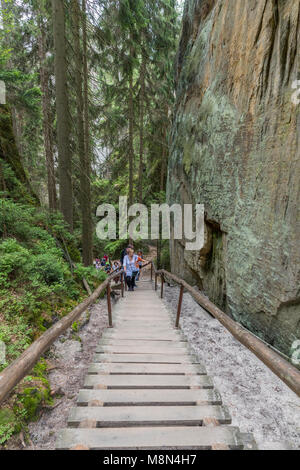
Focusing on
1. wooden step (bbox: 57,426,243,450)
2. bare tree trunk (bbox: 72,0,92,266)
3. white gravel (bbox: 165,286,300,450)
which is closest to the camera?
wooden step (bbox: 57,426,243,450)

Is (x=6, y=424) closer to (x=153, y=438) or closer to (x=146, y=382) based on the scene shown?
→ (x=146, y=382)

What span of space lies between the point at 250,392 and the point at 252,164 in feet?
13.7

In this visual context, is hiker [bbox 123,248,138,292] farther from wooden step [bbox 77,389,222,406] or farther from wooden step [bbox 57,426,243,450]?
wooden step [bbox 57,426,243,450]

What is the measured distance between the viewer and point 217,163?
235 inches

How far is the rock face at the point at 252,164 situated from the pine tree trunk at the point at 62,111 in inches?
176

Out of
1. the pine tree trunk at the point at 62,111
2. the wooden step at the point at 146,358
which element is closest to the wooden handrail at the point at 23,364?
the wooden step at the point at 146,358

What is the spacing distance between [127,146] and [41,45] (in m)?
6.28

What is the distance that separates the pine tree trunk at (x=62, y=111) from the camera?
6887 mm

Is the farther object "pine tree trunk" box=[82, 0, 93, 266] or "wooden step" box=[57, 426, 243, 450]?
"pine tree trunk" box=[82, 0, 93, 266]

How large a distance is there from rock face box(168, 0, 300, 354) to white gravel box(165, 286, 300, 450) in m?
0.71

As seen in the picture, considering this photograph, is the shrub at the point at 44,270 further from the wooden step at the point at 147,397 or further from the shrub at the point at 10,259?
the wooden step at the point at 147,397

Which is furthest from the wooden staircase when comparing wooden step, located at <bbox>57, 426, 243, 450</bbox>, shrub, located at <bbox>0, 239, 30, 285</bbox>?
shrub, located at <bbox>0, 239, 30, 285</bbox>

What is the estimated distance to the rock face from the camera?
362 centimetres
